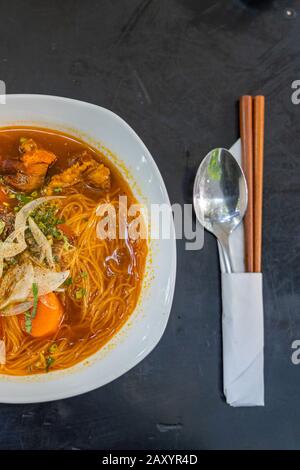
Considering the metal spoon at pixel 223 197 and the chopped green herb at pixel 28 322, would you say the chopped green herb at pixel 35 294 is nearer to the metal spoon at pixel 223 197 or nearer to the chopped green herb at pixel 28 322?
the chopped green herb at pixel 28 322

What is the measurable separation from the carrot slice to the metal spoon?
2.91ft

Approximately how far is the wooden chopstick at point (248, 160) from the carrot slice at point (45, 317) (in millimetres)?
1028

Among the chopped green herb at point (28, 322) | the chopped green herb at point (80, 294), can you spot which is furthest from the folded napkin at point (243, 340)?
the chopped green herb at point (28, 322)

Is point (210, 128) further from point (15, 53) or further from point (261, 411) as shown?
point (261, 411)

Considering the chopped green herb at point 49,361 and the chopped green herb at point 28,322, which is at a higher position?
the chopped green herb at point 28,322

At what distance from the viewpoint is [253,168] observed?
2.33m

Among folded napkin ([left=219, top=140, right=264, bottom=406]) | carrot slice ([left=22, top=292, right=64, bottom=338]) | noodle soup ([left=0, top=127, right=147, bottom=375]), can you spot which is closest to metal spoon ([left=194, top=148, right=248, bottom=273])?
folded napkin ([left=219, top=140, right=264, bottom=406])

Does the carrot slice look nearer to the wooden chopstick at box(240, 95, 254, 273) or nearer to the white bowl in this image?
the white bowl

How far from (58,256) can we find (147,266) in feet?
1.54

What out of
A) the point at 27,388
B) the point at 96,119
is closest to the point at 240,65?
the point at 96,119

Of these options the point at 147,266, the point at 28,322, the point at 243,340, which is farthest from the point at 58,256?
the point at 243,340

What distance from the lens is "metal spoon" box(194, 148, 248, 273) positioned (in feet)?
7.45

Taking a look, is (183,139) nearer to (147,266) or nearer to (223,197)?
(223,197)

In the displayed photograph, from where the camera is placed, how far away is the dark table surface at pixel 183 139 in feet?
7.43
